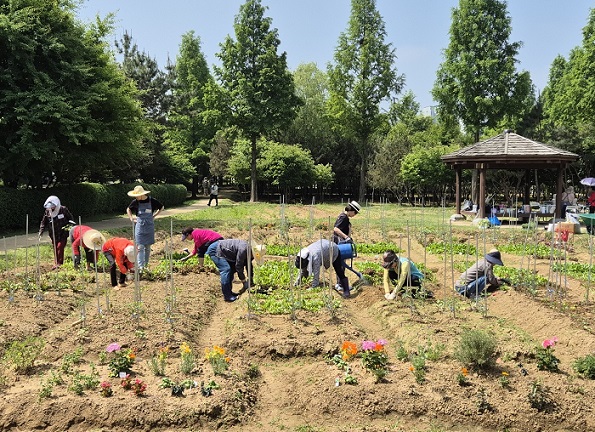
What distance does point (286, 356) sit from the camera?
5.85m

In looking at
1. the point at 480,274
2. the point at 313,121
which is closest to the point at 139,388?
the point at 480,274

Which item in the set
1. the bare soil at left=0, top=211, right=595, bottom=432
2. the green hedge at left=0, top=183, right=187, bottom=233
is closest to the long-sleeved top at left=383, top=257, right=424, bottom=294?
the bare soil at left=0, top=211, right=595, bottom=432

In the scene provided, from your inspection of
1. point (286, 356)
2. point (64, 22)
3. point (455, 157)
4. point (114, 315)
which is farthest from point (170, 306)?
point (455, 157)

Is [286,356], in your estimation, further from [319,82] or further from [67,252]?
[319,82]

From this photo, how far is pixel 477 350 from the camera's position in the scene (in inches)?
199

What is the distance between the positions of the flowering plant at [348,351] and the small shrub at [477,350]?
3.47 feet

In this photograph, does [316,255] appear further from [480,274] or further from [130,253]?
[130,253]

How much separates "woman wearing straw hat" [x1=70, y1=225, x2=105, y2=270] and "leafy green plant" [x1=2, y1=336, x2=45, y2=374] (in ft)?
6.78

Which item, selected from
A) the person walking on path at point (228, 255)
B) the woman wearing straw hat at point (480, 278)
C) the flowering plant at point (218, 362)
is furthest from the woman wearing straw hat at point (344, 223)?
the flowering plant at point (218, 362)

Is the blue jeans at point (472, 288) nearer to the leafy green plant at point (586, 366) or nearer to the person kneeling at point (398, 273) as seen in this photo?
the person kneeling at point (398, 273)

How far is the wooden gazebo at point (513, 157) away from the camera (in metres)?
18.1

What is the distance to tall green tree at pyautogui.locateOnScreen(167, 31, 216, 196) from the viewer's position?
133ft

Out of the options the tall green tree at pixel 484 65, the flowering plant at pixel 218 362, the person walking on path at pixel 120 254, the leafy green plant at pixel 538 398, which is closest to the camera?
the leafy green plant at pixel 538 398

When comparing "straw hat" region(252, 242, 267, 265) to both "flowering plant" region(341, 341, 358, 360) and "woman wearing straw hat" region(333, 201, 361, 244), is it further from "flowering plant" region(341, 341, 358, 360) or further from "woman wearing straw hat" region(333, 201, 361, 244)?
"flowering plant" region(341, 341, 358, 360)
